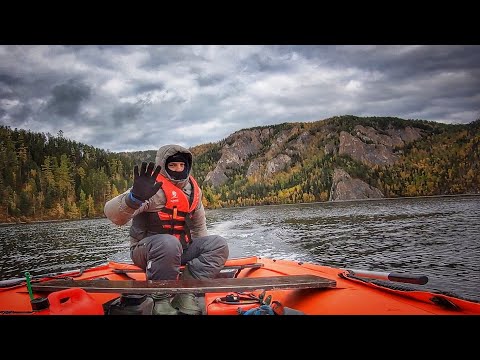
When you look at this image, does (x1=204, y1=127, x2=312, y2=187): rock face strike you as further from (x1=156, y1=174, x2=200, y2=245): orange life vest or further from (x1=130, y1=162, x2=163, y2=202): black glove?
(x1=130, y1=162, x2=163, y2=202): black glove

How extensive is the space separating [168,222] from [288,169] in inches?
3535

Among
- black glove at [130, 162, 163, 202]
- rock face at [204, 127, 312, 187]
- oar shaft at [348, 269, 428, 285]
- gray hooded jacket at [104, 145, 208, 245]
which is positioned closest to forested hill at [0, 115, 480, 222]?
rock face at [204, 127, 312, 187]

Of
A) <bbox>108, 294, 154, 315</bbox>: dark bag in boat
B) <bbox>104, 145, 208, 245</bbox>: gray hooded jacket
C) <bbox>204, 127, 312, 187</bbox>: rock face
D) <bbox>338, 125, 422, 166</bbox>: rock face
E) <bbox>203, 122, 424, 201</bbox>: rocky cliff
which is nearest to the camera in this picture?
<bbox>108, 294, 154, 315</bbox>: dark bag in boat

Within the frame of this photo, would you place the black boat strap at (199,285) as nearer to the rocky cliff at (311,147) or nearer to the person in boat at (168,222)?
the person in boat at (168,222)

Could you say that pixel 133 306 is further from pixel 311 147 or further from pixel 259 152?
pixel 259 152

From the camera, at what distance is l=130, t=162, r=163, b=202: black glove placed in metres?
2.69

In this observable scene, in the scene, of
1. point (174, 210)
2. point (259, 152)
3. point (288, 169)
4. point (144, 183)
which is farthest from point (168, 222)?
point (259, 152)

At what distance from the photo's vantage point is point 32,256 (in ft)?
42.4

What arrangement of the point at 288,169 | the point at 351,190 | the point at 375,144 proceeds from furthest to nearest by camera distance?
1. the point at 288,169
2. the point at 375,144
3. the point at 351,190

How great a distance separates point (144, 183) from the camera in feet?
8.89

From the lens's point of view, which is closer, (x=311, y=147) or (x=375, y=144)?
(x=375, y=144)
